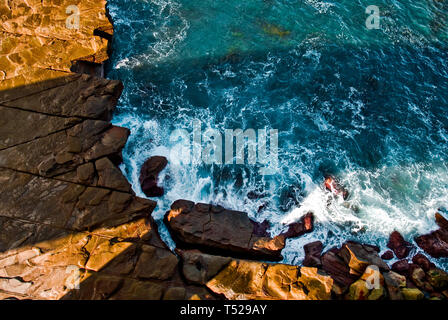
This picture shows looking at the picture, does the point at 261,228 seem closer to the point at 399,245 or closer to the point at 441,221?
the point at 399,245

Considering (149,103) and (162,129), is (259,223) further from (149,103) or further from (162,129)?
(149,103)

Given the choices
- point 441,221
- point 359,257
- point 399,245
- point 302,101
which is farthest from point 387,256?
point 302,101

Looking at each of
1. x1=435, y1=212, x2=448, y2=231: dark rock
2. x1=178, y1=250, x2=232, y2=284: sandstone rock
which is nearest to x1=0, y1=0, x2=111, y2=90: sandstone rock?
x1=178, y1=250, x2=232, y2=284: sandstone rock

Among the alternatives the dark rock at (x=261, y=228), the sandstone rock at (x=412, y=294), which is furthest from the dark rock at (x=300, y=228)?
the sandstone rock at (x=412, y=294)

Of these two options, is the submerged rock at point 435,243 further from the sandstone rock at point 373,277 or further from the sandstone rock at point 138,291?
the sandstone rock at point 138,291

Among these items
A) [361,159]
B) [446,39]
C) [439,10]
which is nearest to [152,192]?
[361,159]
